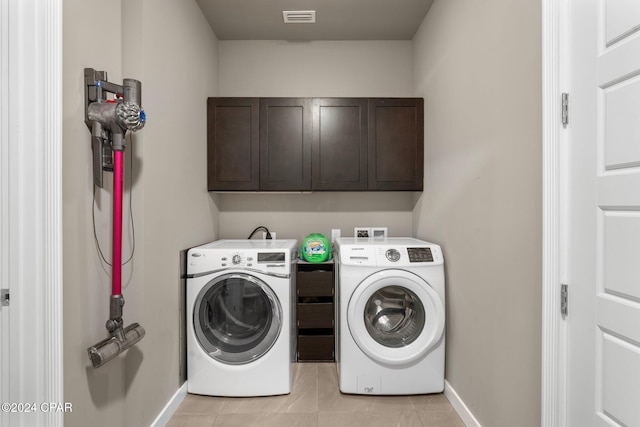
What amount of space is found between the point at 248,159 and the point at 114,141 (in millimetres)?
1420

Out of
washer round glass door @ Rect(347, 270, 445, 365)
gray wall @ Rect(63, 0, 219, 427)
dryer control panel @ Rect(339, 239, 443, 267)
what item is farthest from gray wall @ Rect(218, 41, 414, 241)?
washer round glass door @ Rect(347, 270, 445, 365)

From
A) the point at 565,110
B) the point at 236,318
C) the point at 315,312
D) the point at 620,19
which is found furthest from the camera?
the point at 315,312

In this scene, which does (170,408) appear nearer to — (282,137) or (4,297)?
(4,297)

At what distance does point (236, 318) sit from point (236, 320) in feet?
0.04

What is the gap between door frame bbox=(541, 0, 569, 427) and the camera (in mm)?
1185

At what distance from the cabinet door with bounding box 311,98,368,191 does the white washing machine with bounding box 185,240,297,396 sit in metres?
0.86

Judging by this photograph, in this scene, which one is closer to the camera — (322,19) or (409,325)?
(409,325)

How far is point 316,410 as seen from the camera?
2.03 metres

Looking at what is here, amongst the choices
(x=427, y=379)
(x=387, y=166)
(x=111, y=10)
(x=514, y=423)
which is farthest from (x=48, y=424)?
(x=387, y=166)

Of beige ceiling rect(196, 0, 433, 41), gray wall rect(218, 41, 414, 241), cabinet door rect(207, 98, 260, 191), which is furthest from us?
gray wall rect(218, 41, 414, 241)

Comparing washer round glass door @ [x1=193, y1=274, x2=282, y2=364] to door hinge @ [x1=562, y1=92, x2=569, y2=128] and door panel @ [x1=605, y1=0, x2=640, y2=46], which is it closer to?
door hinge @ [x1=562, y1=92, x2=569, y2=128]

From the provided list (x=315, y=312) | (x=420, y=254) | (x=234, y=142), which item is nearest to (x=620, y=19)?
(x=420, y=254)

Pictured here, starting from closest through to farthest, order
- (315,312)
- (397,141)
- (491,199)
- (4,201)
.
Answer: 1. (4,201)
2. (491,199)
3. (315,312)
4. (397,141)

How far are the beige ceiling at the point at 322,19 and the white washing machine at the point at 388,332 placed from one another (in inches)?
68.5
